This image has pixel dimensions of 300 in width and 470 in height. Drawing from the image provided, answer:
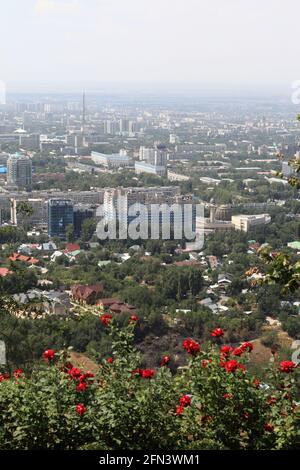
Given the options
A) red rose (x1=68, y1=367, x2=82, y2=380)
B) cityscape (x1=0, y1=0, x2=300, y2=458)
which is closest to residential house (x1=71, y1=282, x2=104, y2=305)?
cityscape (x1=0, y1=0, x2=300, y2=458)

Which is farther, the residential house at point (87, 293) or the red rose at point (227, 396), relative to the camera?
the residential house at point (87, 293)

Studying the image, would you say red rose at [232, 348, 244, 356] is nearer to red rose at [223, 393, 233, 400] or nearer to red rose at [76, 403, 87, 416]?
red rose at [223, 393, 233, 400]

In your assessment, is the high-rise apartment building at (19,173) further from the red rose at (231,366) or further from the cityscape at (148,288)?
the red rose at (231,366)

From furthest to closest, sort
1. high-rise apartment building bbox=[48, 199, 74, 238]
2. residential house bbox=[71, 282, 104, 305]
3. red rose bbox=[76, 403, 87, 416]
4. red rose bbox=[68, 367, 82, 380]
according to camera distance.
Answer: high-rise apartment building bbox=[48, 199, 74, 238], residential house bbox=[71, 282, 104, 305], red rose bbox=[68, 367, 82, 380], red rose bbox=[76, 403, 87, 416]

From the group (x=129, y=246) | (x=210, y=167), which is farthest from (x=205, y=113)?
(x=129, y=246)

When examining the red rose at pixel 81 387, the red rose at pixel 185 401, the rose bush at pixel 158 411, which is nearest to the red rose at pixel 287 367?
the rose bush at pixel 158 411

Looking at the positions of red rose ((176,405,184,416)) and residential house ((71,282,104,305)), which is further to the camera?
residential house ((71,282,104,305))

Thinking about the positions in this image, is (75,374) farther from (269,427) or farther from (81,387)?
(269,427)
